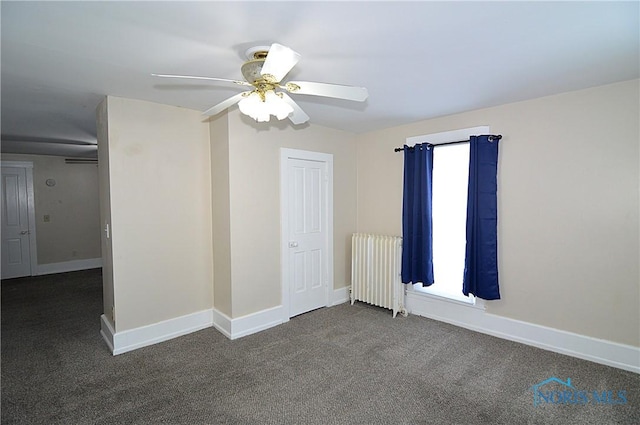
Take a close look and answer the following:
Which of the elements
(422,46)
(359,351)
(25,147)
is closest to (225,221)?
(359,351)

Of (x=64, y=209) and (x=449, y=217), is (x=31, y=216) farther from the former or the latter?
(x=449, y=217)

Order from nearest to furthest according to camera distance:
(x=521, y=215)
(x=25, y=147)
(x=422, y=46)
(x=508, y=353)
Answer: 1. (x=422, y=46)
2. (x=508, y=353)
3. (x=521, y=215)
4. (x=25, y=147)

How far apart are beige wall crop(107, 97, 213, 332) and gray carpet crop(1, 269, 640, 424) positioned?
455 mm

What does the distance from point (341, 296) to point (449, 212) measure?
71.6 inches

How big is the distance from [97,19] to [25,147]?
5.18 m

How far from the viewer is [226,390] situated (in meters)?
2.39

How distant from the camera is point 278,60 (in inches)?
61.9

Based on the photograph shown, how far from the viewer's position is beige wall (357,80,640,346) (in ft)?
8.48

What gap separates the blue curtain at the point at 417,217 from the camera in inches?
144

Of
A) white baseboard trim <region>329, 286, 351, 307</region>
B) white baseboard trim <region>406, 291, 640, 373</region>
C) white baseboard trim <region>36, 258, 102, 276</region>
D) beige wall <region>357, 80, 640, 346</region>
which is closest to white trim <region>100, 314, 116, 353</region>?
white baseboard trim <region>329, 286, 351, 307</region>

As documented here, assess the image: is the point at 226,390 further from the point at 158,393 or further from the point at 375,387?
the point at 375,387

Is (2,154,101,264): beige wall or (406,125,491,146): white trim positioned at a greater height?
(406,125,491,146): white trim

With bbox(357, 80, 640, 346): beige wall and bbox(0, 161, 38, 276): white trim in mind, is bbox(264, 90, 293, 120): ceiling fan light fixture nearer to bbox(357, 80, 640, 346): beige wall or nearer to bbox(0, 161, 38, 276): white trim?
bbox(357, 80, 640, 346): beige wall

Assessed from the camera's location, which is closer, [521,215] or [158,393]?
[158,393]
